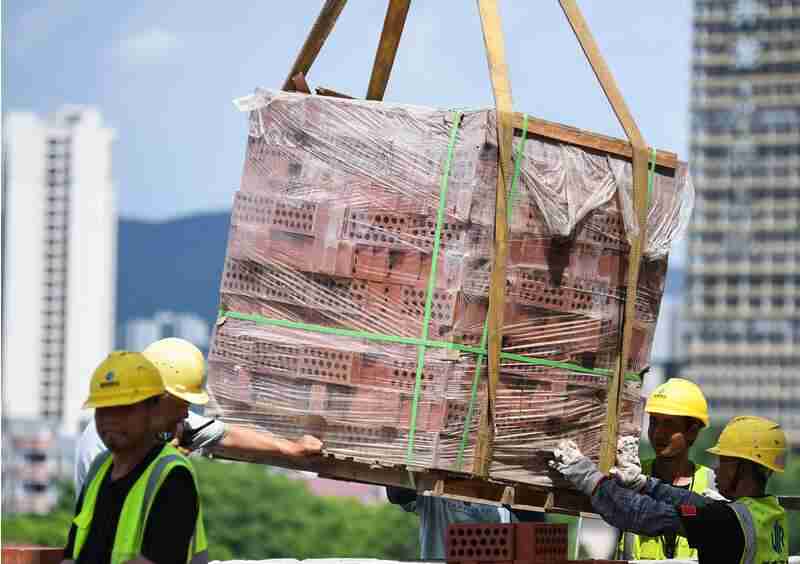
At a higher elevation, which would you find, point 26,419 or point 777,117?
point 777,117

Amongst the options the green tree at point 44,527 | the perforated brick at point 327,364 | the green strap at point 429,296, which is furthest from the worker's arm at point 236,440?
the green tree at point 44,527

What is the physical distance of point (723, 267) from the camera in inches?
6299

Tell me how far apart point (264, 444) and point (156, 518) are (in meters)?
1.90

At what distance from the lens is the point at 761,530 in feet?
20.8

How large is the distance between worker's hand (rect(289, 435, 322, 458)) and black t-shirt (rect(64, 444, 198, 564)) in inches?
69.5

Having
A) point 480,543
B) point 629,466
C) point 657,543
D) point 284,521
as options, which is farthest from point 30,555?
point 284,521

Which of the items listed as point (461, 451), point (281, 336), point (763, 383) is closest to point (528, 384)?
point (461, 451)

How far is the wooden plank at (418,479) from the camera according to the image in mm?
6984

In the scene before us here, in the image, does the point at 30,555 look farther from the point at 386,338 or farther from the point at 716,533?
the point at 716,533

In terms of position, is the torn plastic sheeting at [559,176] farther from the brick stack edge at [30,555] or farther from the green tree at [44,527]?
the green tree at [44,527]

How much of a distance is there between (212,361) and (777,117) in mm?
159093

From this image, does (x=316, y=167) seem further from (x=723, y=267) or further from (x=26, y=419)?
(x=26, y=419)

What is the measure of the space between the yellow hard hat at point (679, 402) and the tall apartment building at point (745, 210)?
151376 mm

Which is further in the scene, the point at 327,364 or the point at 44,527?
the point at 44,527
